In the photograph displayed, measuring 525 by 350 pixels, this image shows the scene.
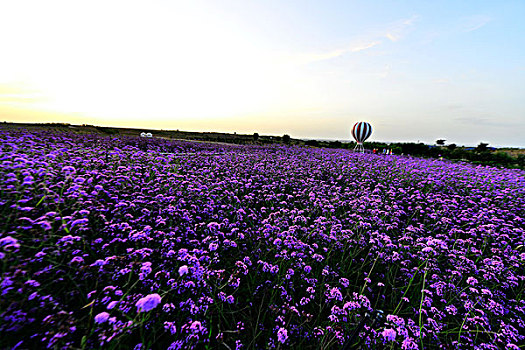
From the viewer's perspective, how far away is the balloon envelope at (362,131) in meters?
25.3

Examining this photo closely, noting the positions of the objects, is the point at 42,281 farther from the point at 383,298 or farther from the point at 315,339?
the point at 383,298

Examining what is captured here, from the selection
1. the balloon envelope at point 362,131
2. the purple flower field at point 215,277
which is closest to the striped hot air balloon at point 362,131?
the balloon envelope at point 362,131

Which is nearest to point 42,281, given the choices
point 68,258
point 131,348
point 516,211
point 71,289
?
point 71,289

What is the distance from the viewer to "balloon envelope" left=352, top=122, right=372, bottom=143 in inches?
995

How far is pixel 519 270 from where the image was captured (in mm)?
4488

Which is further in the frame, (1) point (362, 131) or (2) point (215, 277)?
(1) point (362, 131)

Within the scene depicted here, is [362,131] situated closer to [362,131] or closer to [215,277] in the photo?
[362,131]

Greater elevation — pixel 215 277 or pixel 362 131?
pixel 362 131

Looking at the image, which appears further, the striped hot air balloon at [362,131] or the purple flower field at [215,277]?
the striped hot air balloon at [362,131]

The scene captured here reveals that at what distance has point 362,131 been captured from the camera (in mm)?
25453

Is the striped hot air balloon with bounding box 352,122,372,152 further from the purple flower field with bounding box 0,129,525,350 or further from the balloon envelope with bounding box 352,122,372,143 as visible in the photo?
the purple flower field with bounding box 0,129,525,350

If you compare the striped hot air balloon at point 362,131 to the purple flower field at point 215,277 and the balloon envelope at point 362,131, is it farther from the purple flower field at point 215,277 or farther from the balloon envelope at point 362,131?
the purple flower field at point 215,277

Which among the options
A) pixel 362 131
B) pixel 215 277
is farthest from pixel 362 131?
pixel 215 277

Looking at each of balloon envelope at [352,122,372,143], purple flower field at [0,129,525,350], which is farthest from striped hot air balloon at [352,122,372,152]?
purple flower field at [0,129,525,350]
